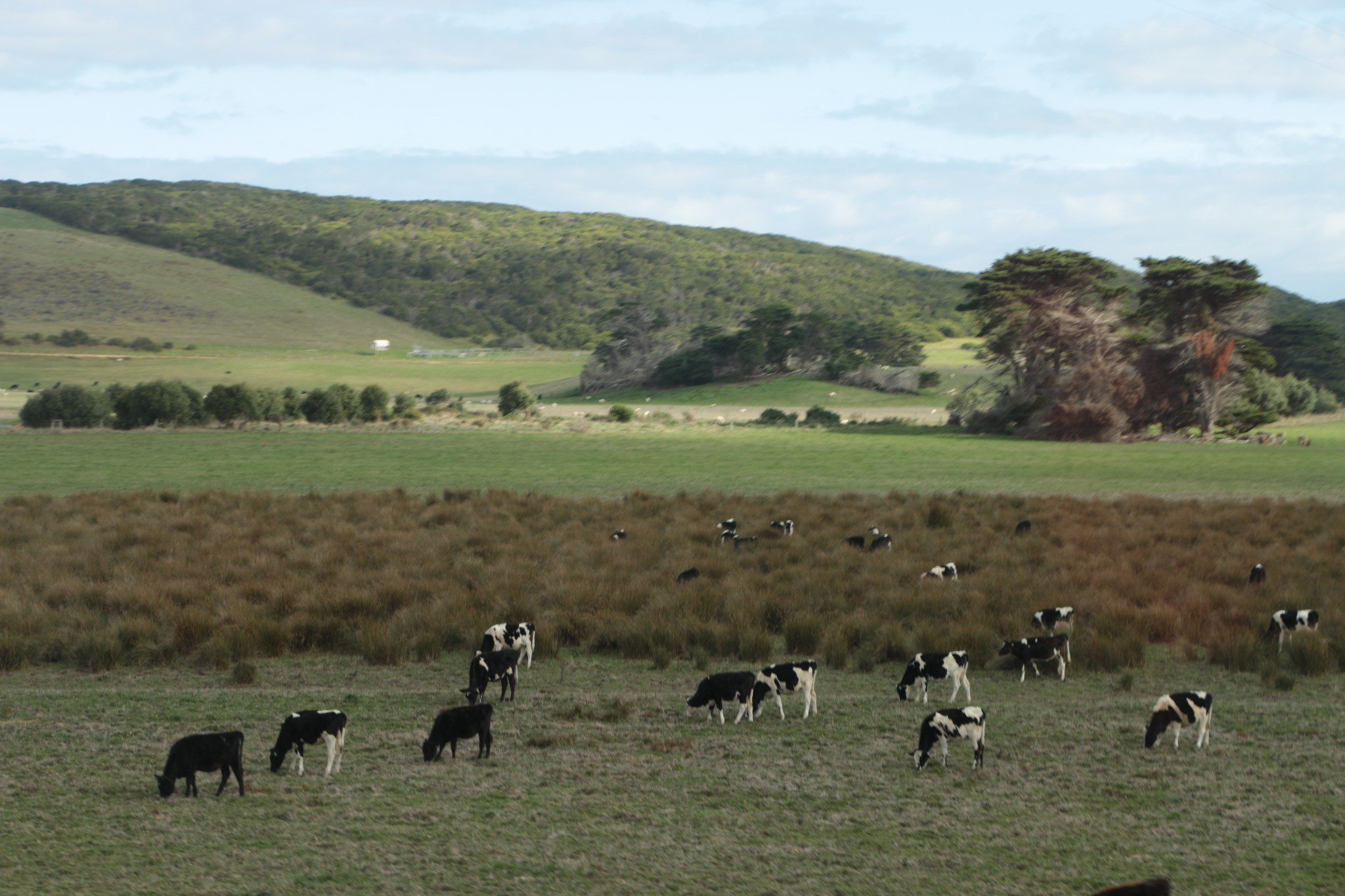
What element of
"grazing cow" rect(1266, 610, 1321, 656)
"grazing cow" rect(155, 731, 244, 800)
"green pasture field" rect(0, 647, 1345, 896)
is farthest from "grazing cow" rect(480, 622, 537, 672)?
"grazing cow" rect(1266, 610, 1321, 656)

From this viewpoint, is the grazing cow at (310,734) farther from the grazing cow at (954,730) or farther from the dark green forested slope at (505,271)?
the dark green forested slope at (505,271)

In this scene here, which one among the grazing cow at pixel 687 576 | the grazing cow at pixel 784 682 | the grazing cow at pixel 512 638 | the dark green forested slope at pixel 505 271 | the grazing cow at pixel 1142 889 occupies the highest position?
the dark green forested slope at pixel 505 271

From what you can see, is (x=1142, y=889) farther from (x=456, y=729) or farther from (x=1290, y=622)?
(x=1290, y=622)

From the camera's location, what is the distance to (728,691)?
985 centimetres

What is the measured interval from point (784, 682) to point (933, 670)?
1522mm

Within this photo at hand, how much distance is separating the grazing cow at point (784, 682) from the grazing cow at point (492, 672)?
2277 millimetres

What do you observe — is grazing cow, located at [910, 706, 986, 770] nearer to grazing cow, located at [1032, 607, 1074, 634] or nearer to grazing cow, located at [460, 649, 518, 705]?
grazing cow, located at [460, 649, 518, 705]

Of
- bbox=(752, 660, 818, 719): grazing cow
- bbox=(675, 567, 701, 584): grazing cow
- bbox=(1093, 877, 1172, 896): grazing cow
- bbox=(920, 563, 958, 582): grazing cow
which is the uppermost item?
bbox=(1093, 877, 1172, 896): grazing cow

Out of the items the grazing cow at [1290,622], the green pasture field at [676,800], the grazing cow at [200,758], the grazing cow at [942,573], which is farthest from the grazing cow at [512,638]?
the grazing cow at [1290,622]

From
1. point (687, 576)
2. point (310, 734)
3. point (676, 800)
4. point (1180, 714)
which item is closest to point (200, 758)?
point (310, 734)

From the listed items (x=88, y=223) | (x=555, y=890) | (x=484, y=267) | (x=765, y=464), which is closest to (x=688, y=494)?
(x=765, y=464)

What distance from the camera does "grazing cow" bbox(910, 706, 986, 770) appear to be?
27.2 feet

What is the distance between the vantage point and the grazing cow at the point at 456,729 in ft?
28.4

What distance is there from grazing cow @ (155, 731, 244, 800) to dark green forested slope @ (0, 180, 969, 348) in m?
145
